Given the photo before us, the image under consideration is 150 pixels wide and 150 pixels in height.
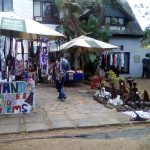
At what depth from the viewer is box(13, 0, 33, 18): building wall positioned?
26.5 metres

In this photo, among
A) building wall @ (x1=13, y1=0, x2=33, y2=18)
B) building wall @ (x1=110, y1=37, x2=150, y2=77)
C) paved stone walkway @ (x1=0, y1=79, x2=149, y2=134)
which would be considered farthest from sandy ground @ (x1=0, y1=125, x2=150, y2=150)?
building wall @ (x1=110, y1=37, x2=150, y2=77)

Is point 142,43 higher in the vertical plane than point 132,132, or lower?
higher

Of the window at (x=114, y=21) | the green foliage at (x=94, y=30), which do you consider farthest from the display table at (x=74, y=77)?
the window at (x=114, y=21)

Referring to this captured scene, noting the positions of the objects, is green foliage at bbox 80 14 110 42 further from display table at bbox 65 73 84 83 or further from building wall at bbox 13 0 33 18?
display table at bbox 65 73 84 83

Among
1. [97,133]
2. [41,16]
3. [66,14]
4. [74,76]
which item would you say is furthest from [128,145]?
[41,16]

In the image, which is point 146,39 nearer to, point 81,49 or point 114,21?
point 114,21

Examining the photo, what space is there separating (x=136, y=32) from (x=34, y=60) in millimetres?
16880

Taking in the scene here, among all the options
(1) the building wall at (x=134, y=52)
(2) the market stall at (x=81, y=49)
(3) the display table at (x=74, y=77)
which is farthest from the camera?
(1) the building wall at (x=134, y=52)

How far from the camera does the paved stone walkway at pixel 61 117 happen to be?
32.1 feet

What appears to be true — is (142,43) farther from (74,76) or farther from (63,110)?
(63,110)

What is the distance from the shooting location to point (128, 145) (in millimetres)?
7793

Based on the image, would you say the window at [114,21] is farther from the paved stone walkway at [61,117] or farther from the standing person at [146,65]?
the paved stone walkway at [61,117]

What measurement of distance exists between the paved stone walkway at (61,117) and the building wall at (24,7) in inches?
532

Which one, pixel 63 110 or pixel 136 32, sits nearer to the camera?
pixel 63 110
